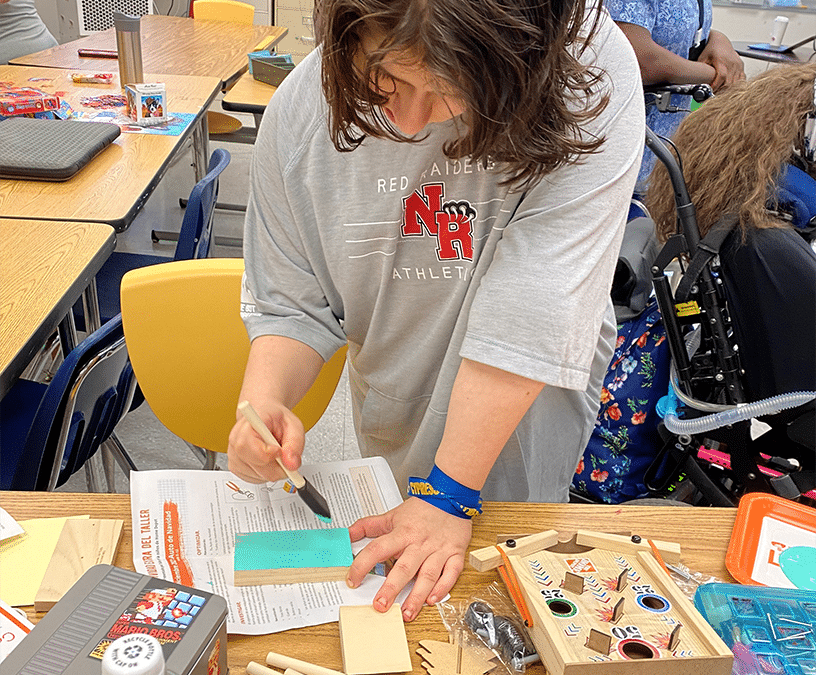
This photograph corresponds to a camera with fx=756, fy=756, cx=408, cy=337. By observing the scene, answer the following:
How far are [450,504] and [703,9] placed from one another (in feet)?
7.63

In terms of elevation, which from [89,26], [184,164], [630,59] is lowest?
[184,164]

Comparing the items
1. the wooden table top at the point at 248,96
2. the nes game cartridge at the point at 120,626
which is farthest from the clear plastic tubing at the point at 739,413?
the wooden table top at the point at 248,96

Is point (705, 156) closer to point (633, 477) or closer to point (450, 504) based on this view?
point (633, 477)

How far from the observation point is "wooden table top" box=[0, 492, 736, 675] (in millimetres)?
790

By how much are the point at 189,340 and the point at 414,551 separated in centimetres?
73

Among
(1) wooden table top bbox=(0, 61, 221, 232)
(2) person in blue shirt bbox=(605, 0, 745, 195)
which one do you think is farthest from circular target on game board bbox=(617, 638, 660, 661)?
(2) person in blue shirt bbox=(605, 0, 745, 195)

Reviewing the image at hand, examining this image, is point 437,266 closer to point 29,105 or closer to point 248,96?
point 29,105

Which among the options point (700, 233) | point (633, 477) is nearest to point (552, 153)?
A: point (700, 233)

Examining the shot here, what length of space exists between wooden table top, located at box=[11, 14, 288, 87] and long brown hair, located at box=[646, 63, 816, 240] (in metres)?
2.19

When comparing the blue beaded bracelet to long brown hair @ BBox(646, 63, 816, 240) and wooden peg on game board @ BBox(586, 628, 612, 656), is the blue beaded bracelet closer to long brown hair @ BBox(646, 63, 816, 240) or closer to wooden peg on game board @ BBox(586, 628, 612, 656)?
wooden peg on game board @ BBox(586, 628, 612, 656)

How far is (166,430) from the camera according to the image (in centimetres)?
247

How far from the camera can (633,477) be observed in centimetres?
202

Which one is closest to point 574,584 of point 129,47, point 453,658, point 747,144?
point 453,658

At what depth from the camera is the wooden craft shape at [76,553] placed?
2.53ft
